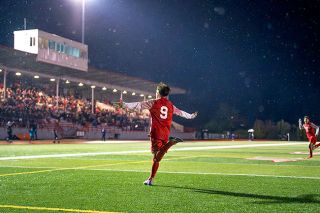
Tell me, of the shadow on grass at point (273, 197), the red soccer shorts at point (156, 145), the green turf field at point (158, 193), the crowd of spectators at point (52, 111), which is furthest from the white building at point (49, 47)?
the shadow on grass at point (273, 197)

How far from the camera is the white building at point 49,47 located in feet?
165

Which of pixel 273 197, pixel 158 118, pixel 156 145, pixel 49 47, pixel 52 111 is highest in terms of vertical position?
pixel 49 47

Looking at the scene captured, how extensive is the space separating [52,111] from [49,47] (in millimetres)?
7285

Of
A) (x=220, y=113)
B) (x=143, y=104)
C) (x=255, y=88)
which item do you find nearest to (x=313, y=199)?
(x=143, y=104)

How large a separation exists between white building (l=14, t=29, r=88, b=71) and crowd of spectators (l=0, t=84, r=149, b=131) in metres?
4.10

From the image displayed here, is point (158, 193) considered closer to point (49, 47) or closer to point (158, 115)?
point (158, 115)

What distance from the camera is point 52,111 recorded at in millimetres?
49750

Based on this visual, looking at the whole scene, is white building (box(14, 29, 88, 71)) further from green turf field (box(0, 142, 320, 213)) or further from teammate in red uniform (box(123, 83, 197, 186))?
teammate in red uniform (box(123, 83, 197, 186))

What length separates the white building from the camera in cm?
5041

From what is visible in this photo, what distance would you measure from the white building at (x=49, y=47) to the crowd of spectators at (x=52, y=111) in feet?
13.5

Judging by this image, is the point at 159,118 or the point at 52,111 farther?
the point at 52,111

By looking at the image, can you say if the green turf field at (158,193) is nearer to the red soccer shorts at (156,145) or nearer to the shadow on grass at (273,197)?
the shadow on grass at (273,197)

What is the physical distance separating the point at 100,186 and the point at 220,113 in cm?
11032

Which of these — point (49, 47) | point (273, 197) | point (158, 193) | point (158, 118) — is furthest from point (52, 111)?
point (273, 197)
